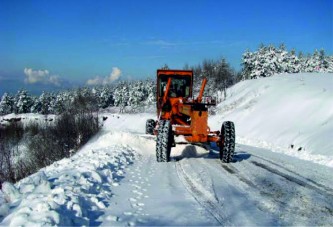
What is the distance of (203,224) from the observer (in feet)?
19.0

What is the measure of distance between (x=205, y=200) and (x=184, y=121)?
810 centimetres

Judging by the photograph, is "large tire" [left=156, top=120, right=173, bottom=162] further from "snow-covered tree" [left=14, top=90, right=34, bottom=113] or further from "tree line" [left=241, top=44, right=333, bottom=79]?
"snow-covered tree" [left=14, top=90, right=34, bottom=113]

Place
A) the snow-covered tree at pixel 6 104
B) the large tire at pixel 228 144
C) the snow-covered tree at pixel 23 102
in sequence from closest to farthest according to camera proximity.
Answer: the large tire at pixel 228 144
the snow-covered tree at pixel 23 102
the snow-covered tree at pixel 6 104

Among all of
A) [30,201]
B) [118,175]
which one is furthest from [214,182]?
[30,201]

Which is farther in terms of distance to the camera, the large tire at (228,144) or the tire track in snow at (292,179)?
the large tire at (228,144)

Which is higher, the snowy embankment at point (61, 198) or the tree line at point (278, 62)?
the tree line at point (278, 62)

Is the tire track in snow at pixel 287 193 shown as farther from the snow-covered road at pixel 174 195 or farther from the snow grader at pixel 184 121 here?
the snow grader at pixel 184 121

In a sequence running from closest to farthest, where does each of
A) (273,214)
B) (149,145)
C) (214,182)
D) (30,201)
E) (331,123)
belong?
(30,201), (273,214), (214,182), (149,145), (331,123)

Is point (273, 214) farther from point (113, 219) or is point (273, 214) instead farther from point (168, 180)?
point (168, 180)

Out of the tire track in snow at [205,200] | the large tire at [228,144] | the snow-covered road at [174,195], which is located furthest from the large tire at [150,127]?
the tire track in snow at [205,200]

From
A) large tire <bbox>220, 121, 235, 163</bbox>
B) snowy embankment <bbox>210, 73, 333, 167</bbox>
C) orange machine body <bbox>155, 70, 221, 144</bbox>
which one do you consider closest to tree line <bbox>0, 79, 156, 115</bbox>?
snowy embankment <bbox>210, 73, 333, 167</bbox>

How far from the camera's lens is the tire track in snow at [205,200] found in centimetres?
619

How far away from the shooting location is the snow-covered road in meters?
5.80

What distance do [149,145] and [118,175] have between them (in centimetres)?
606
